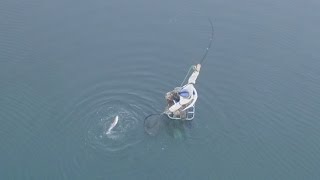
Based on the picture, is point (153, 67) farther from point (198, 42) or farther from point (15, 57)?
point (15, 57)

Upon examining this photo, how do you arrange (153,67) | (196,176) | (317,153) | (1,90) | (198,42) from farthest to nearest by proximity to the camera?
(198,42) → (153,67) → (1,90) → (317,153) → (196,176)

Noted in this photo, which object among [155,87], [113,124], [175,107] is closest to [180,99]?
[175,107]

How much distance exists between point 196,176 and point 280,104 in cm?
681

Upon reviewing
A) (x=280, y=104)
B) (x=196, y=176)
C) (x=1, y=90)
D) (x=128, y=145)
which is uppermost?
(x=1, y=90)

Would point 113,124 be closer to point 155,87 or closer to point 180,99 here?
point 180,99

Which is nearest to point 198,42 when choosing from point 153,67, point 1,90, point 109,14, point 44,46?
point 153,67

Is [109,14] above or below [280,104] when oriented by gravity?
above

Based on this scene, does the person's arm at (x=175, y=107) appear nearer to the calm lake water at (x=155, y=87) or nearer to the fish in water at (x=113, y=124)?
the calm lake water at (x=155, y=87)

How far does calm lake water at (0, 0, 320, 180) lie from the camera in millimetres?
23297

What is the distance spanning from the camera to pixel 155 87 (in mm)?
26516

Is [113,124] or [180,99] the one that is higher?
[180,99]

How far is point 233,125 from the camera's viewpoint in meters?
25.2

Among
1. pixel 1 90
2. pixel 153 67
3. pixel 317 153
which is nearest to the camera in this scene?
pixel 317 153

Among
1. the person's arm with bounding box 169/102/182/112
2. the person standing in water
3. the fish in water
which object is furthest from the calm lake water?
the person's arm with bounding box 169/102/182/112
